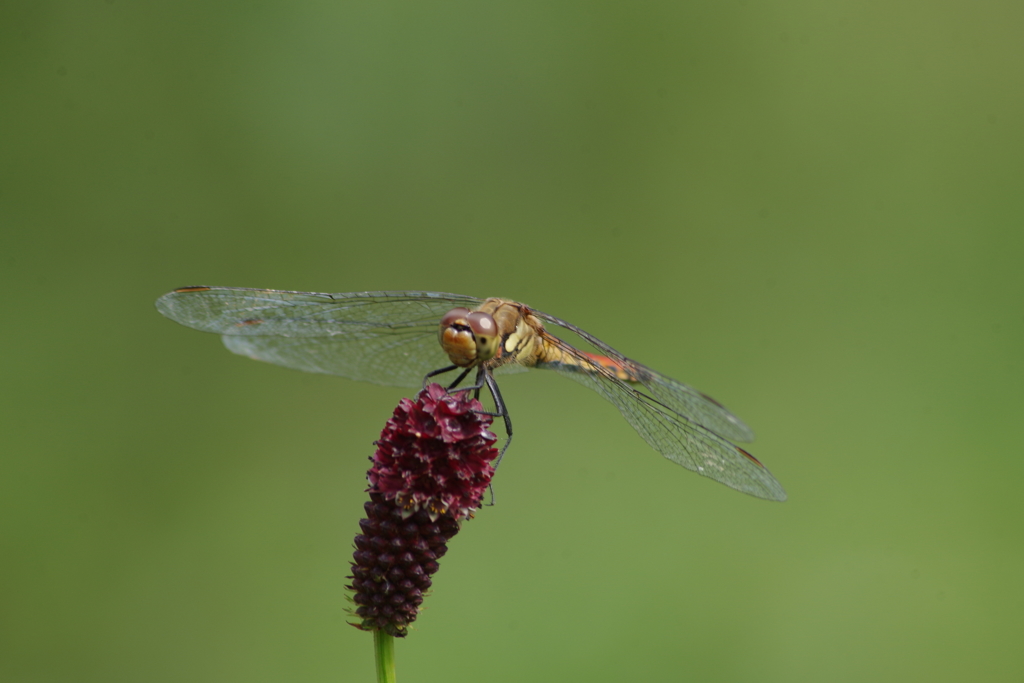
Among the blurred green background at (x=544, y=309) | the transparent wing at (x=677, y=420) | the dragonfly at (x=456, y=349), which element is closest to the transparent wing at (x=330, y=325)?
the dragonfly at (x=456, y=349)

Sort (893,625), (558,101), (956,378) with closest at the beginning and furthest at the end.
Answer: (893,625) < (956,378) < (558,101)

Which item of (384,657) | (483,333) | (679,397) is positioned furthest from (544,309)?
(384,657)

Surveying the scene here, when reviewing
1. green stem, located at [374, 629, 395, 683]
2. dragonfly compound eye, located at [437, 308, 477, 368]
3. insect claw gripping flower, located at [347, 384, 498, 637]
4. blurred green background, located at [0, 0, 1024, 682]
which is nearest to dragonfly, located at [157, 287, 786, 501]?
dragonfly compound eye, located at [437, 308, 477, 368]

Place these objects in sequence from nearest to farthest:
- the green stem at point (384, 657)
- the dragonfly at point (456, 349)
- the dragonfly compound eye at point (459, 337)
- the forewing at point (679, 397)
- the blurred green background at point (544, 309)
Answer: the green stem at point (384, 657), the dragonfly compound eye at point (459, 337), the dragonfly at point (456, 349), the forewing at point (679, 397), the blurred green background at point (544, 309)

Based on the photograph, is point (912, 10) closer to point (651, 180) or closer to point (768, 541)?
point (651, 180)

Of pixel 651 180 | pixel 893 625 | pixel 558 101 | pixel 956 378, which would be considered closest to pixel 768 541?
pixel 893 625

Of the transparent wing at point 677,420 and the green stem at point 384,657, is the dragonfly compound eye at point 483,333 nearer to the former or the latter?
the transparent wing at point 677,420
